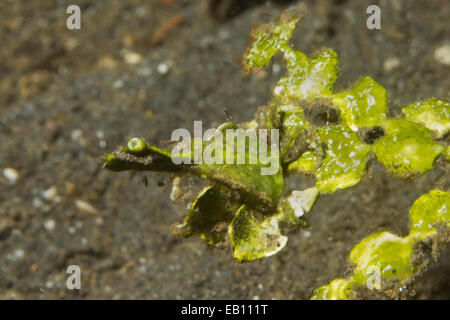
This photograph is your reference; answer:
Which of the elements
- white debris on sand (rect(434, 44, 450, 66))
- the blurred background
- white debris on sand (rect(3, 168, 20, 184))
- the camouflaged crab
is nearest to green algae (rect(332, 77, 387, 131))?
the camouflaged crab

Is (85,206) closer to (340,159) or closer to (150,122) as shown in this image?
(150,122)

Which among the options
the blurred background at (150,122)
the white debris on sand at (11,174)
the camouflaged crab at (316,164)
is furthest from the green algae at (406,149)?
the white debris on sand at (11,174)

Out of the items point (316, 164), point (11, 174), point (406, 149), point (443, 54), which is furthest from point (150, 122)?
point (443, 54)

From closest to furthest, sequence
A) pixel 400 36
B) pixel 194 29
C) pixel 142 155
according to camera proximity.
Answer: pixel 142 155, pixel 400 36, pixel 194 29

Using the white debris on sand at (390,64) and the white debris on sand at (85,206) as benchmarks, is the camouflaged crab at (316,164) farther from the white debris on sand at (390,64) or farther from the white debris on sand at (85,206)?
the white debris on sand at (390,64)

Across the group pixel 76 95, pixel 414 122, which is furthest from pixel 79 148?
pixel 414 122

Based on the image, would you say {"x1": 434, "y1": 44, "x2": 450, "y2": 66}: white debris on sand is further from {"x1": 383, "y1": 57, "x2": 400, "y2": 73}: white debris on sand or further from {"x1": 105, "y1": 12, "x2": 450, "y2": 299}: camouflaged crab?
{"x1": 105, "y1": 12, "x2": 450, "y2": 299}: camouflaged crab

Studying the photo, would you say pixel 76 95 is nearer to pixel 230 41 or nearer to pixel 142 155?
pixel 230 41
